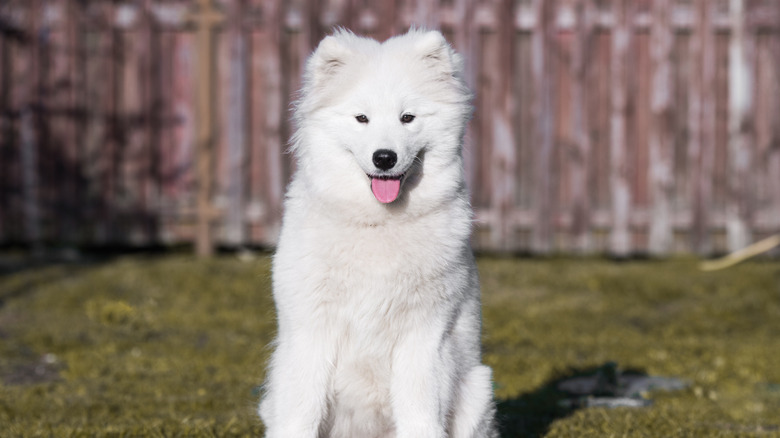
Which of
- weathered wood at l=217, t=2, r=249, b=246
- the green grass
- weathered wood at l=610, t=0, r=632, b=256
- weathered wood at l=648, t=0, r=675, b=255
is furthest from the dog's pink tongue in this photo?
weathered wood at l=648, t=0, r=675, b=255

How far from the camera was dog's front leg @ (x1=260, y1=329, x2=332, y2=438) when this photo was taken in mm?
3811

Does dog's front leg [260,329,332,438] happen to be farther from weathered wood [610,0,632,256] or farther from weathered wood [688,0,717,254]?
weathered wood [688,0,717,254]

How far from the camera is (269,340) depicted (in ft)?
23.7

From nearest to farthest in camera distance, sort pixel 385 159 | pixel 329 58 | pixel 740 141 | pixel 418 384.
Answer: pixel 385 159 → pixel 418 384 → pixel 329 58 → pixel 740 141

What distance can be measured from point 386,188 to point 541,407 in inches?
90.2

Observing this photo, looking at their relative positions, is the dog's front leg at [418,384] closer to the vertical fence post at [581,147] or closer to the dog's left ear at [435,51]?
the dog's left ear at [435,51]

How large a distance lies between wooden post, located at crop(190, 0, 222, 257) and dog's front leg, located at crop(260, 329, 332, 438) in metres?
5.78

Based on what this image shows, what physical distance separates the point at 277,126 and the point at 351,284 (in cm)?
581

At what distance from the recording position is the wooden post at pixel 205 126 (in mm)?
9484

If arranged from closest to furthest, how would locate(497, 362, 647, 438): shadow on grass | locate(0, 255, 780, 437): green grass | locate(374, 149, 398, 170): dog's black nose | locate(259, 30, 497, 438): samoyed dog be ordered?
locate(374, 149, 398, 170): dog's black nose
locate(259, 30, 497, 438): samoyed dog
locate(497, 362, 647, 438): shadow on grass
locate(0, 255, 780, 437): green grass

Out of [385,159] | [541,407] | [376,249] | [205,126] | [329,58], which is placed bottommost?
[541,407]

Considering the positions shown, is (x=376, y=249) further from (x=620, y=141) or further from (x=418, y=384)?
(x=620, y=141)

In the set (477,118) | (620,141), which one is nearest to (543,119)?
(477,118)

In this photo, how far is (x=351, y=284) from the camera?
378 centimetres
